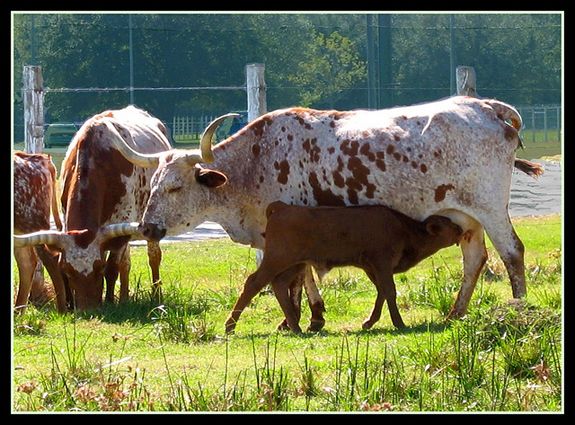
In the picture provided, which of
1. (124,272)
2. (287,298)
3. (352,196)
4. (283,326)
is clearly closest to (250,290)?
(287,298)

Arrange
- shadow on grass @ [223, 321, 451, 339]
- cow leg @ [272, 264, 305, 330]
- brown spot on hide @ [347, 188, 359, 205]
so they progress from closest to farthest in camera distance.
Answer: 1. shadow on grass @ [223, 321, 451, 339]
2. cow leg @ [272, 264, 305, 330]
3. brown spot on hide @ [347, 188, 359, 205]

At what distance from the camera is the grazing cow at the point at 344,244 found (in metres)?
11.5

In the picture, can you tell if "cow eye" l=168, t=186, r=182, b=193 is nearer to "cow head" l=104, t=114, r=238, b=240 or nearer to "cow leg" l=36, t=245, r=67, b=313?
"cow head" l=104, t=114, r=238, b=240

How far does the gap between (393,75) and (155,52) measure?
5.99 m

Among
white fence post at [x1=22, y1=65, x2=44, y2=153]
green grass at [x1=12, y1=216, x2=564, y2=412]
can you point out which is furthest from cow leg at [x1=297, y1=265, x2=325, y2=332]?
white fence post at [x1=22, y1=65, x2=44, y2=153]

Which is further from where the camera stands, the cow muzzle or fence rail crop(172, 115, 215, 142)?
fence rail crop(172, 115, 215, 142)

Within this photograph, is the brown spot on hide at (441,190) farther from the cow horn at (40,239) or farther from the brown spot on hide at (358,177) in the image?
the cow horn at (40,239)

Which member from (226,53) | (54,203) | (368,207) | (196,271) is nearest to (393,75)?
(226,53)

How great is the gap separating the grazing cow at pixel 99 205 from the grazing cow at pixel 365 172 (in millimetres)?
769

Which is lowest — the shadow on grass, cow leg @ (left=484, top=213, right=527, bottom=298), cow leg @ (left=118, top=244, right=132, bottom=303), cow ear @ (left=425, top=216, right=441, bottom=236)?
the shadow on grass

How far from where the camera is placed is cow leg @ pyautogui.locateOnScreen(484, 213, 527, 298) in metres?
12.0

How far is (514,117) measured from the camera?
40.7 feet

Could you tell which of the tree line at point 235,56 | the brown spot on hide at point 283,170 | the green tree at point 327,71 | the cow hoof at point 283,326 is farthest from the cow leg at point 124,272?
the green tree at point 327,71

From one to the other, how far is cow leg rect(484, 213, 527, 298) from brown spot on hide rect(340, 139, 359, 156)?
52.9 inches
